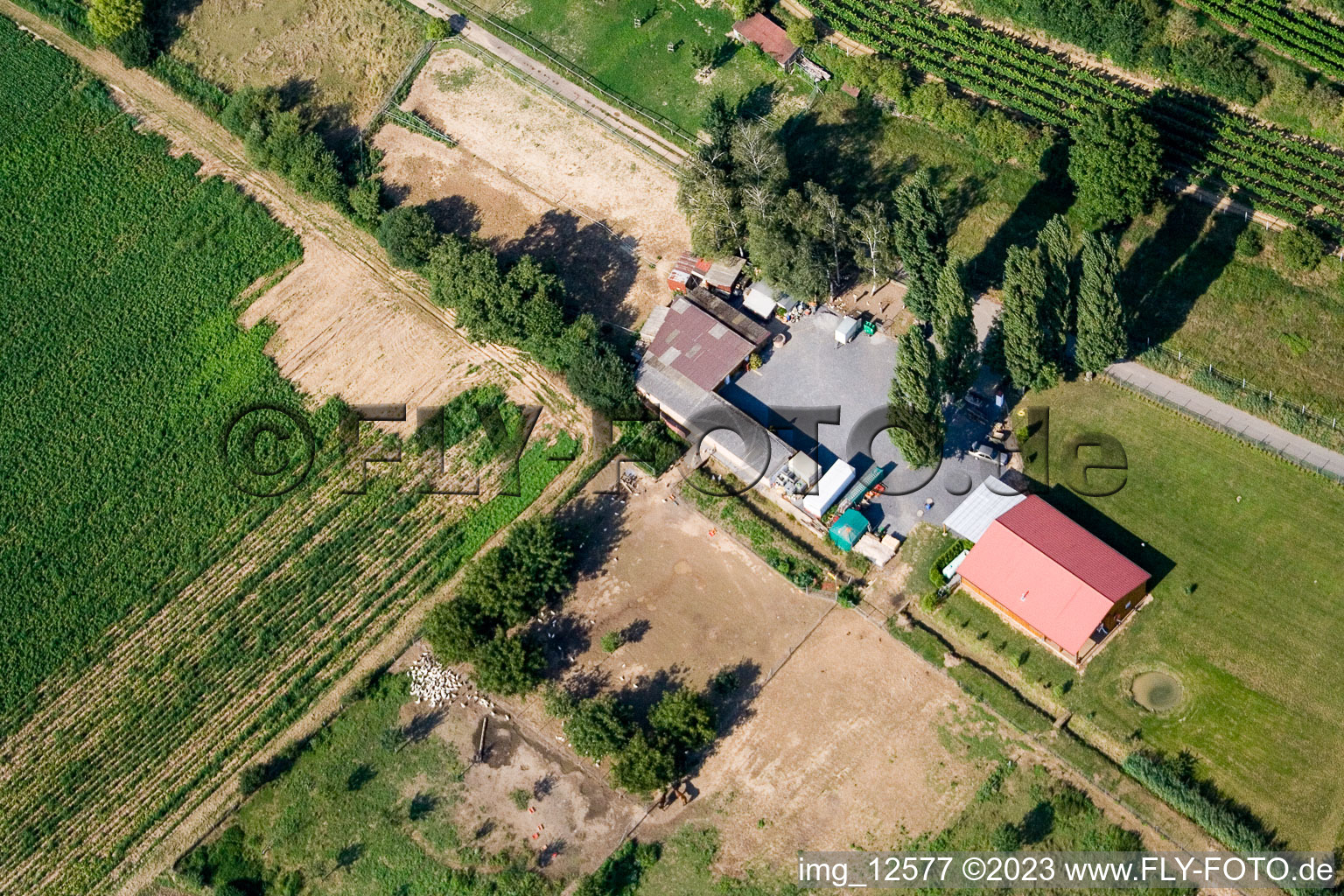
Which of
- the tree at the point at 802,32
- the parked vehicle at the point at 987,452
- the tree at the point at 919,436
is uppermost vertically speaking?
the tree at the point at 802,32

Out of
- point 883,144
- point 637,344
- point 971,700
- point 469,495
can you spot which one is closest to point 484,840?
point 469,495

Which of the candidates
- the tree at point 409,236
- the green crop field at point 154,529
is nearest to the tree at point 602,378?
the green crop field at point 154,529

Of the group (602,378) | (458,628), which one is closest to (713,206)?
(602,378)

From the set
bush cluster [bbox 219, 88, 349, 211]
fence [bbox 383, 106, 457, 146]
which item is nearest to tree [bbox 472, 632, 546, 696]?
bush cluster [bbox 219, 88, 349, 211]

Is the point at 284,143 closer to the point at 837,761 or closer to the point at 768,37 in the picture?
the point at 768,37

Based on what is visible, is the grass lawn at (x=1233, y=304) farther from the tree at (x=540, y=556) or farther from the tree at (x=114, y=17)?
the tree at (x=114, y=17)

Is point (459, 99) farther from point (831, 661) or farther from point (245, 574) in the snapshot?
point (831, 661)

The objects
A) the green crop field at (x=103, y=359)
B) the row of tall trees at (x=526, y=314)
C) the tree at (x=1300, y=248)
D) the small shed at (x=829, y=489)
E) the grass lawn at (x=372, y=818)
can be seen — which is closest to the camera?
the grass lawn at (x=372, y=818)

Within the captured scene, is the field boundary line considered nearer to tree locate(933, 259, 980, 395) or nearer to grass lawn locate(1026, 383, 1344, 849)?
tree locate(933, 259, 980, 395)
